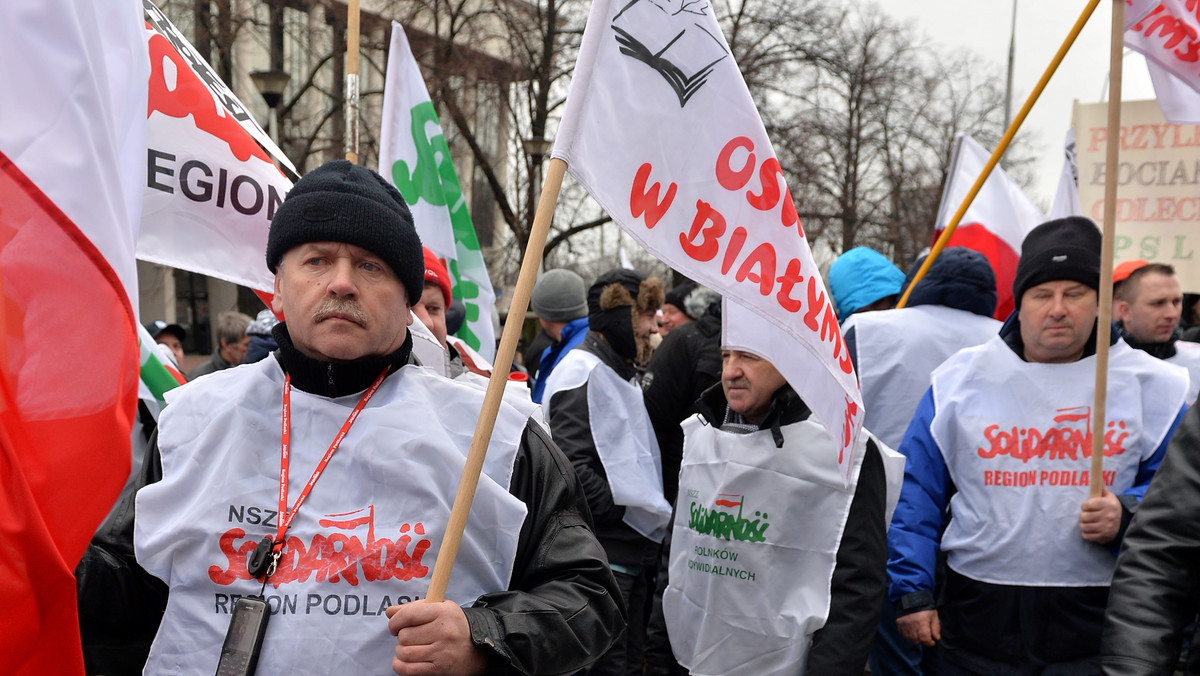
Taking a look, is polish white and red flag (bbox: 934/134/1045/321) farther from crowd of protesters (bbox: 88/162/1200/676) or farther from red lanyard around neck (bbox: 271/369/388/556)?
red lanyard around neck (bbox: 271/369/388/556)

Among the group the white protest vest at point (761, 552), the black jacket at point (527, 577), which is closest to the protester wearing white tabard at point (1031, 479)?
the white protest vest at point (761, 552)

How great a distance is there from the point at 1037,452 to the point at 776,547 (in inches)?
34.3

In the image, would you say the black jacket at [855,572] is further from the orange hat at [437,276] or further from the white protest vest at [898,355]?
the white protest vest at [898,355]

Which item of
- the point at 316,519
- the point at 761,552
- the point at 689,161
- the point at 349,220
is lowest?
the point at 761,552

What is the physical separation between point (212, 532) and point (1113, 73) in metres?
2.81

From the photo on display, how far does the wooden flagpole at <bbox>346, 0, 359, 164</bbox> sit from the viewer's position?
3814 millimetres

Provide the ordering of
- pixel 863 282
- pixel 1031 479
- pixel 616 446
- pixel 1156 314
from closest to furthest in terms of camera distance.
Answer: pixel 1031 479, pixel 616 446, pixel 1156 314, pixel 863 282

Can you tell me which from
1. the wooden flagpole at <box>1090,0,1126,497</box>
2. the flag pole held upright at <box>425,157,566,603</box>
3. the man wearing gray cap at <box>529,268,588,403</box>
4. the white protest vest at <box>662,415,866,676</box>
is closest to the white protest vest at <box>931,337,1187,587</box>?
the wooden flagpole at <box>1090,0,1126,497</box>

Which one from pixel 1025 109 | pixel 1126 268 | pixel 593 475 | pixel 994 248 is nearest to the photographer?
pixel 1025 109

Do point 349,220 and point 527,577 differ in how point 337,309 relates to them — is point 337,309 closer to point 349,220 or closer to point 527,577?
point 349,220

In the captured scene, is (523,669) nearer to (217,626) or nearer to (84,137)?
(217,626)

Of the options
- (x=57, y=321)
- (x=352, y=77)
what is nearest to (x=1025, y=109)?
(x=352, y=77)

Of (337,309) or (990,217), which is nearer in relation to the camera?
(337,309)

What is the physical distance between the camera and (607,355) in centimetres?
518
